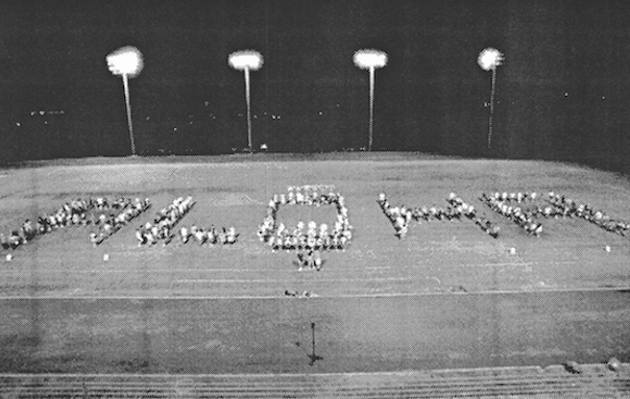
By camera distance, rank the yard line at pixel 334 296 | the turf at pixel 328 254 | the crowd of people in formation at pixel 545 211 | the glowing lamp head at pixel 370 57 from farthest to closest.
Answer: the glowing lamp head at pixel 370 57 → the crowd of people in formation at pixel 545 211 → the turf at pixel 328 254 → the yard line at pixel 334 296

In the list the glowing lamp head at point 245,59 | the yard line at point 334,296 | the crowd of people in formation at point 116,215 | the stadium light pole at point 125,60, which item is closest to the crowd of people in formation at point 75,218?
the crowd of people in formation at point 116,215

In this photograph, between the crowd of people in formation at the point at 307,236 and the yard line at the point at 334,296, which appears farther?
the crowd of people in formation at the point at 307,236

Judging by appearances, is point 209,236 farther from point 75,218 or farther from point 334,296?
point 75,218

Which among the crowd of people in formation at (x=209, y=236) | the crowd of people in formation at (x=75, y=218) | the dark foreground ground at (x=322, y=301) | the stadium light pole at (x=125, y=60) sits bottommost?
the dark foreground ground at (x=322, y=301)

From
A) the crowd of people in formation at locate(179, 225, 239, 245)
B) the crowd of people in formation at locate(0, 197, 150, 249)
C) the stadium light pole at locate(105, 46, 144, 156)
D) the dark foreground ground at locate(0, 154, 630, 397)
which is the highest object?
the stadium light pole at locate(105, 46, 144, 156)

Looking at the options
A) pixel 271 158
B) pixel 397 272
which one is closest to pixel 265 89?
pixel 271 158

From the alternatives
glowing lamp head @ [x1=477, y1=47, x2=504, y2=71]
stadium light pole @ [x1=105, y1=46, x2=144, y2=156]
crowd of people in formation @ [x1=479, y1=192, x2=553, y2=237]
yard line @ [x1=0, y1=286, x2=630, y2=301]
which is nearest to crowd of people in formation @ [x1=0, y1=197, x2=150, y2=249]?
yard line @ [x1=0, y1=286, x2=630, y2=301]

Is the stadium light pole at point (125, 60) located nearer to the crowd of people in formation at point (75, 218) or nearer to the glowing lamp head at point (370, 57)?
the crowd of people in formation at point (75, 218)

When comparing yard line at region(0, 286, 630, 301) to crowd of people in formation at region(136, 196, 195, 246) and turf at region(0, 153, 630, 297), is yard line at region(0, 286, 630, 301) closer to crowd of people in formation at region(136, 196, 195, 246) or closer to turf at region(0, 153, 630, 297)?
turf at region(0, 153, 630, 297)
